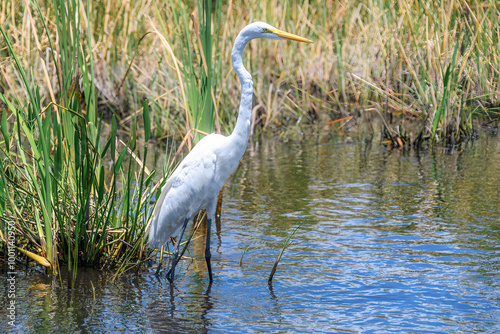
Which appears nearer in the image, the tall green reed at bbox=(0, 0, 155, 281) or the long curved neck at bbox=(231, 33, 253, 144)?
the tall green reed at bbox=(0, 0, 155, 281)

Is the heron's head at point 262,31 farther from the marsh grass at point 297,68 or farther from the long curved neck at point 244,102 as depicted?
the marsh grass at point 297,68

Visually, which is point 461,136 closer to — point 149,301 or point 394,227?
point 394,227

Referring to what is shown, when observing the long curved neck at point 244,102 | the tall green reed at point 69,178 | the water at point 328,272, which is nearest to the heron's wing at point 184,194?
the tall green reed at point 69,178

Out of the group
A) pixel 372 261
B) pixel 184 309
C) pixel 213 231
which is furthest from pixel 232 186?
pixel 184 309

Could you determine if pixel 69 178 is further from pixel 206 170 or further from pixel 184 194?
pixel 206 170

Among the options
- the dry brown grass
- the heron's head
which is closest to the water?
the heron's head

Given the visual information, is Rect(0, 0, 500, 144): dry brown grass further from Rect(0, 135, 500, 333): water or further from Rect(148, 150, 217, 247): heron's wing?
Rect(148, 150, 217, 247): heron's wing

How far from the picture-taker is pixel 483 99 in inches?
375

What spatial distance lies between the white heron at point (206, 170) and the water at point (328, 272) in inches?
15.1

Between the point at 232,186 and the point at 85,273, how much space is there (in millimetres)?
2879

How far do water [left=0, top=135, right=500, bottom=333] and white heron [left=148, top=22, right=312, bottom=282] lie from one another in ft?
1.26

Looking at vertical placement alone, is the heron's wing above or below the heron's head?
below

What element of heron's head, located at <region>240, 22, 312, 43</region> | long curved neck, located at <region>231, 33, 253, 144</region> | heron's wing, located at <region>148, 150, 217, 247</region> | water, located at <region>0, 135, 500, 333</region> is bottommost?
water, located at <region>0, 135, 500, 333</region>

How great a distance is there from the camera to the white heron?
14.6 feet
